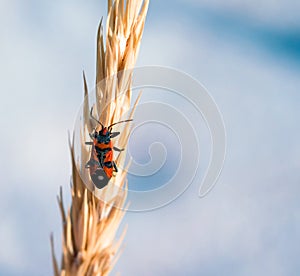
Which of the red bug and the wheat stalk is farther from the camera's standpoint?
the red bug

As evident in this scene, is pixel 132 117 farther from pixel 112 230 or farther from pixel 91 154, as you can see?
pixel 112 230

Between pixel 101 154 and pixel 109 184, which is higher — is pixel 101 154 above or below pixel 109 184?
above

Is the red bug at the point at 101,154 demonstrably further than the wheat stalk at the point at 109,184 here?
Yes

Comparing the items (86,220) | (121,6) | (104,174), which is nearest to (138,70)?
(121,6)
